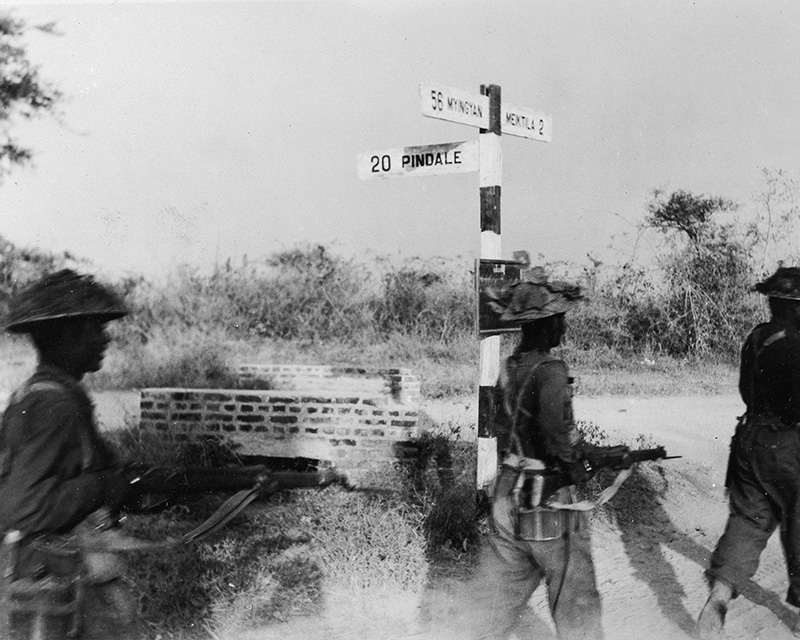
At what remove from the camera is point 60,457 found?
8.09 ft

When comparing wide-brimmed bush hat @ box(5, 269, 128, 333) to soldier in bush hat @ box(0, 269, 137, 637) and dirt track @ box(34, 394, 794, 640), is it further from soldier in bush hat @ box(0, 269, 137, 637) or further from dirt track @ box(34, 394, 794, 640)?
dirt track @ box(34, 394, 794, 640)

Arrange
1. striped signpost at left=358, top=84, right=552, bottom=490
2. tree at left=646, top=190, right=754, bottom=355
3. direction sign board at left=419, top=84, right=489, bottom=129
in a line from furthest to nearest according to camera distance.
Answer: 1. tree at left=646, top=190, right=754, bottom=355
2. striped signpost at left=358, top=84, right=552, bottom=490
3. direction sign board at left=419, top=84, right=489, bottom=129

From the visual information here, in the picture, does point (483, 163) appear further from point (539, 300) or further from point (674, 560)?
point (674, 560)

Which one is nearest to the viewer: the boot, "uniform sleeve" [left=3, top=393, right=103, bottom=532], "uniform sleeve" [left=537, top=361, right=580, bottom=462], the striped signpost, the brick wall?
"uniform sleeve" [left=3, top=393, right=103, bottom=532]

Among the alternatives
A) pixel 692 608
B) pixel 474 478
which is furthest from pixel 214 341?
pixel 692 608

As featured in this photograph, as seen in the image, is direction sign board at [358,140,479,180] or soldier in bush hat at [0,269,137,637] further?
direction sign board at [358,140,479,180]

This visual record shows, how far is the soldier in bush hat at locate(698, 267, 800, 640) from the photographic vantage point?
11.6ft

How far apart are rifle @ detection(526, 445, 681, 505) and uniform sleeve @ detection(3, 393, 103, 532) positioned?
1681mm

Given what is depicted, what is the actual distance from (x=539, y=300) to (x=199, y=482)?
1.52 m

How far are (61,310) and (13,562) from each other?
83 cm

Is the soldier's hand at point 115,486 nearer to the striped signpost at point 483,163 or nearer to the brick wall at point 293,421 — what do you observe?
the striped signpost at point 483,163

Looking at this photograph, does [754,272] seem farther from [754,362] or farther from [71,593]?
[71,593]

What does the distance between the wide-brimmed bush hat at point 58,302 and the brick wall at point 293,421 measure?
269cm

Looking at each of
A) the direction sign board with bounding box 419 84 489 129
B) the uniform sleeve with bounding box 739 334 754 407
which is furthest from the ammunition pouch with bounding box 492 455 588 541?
the direction sign board with bounding box 419 84 489 129
